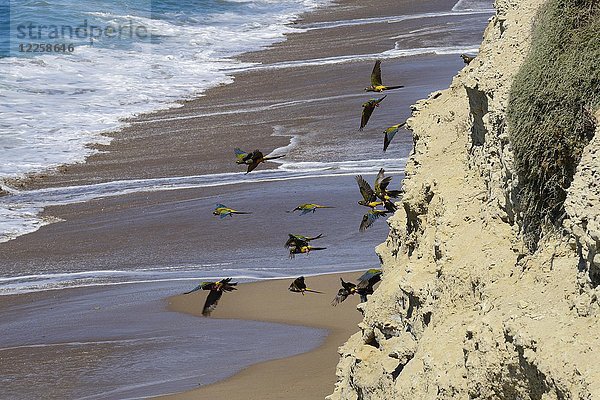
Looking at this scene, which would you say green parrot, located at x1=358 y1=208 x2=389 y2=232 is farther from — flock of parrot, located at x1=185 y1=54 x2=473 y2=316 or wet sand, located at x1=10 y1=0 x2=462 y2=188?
wet sand, located at x1=10 y1=0 x2=462 y2=188

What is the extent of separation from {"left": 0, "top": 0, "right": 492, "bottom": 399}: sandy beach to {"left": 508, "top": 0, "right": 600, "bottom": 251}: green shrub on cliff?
3458 mm

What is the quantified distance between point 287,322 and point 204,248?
2.67m

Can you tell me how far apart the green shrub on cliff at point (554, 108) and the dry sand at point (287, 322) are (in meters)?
3.41

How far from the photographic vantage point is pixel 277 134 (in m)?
16.8

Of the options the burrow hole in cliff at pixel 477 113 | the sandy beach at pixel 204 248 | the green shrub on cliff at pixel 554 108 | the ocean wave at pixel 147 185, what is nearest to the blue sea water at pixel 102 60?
the sandy beach at pixel 204 248

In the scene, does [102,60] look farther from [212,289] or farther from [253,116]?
[212,289]

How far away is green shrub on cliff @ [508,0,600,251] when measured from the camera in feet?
13.2

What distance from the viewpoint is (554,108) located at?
4086 millimetres


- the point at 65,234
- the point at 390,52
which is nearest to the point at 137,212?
the point at 65,234

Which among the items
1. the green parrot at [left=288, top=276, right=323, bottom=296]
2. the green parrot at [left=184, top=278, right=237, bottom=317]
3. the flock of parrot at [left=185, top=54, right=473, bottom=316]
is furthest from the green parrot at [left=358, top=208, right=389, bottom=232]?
the green parrot at [left=184, top=278, right=237, bottom=317]

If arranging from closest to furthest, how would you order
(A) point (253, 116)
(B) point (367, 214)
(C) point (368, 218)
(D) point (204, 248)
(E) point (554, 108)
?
(E) point (554, 108)
(B) point (367, 214)
(C) point (368, 218)
(D) point (204, 248)
(A) point (253, 116)

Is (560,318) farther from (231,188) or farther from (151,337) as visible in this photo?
(231,188)

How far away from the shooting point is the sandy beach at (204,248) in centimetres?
820

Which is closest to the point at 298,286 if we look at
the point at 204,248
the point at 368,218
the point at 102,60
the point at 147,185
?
the point at 368,218
